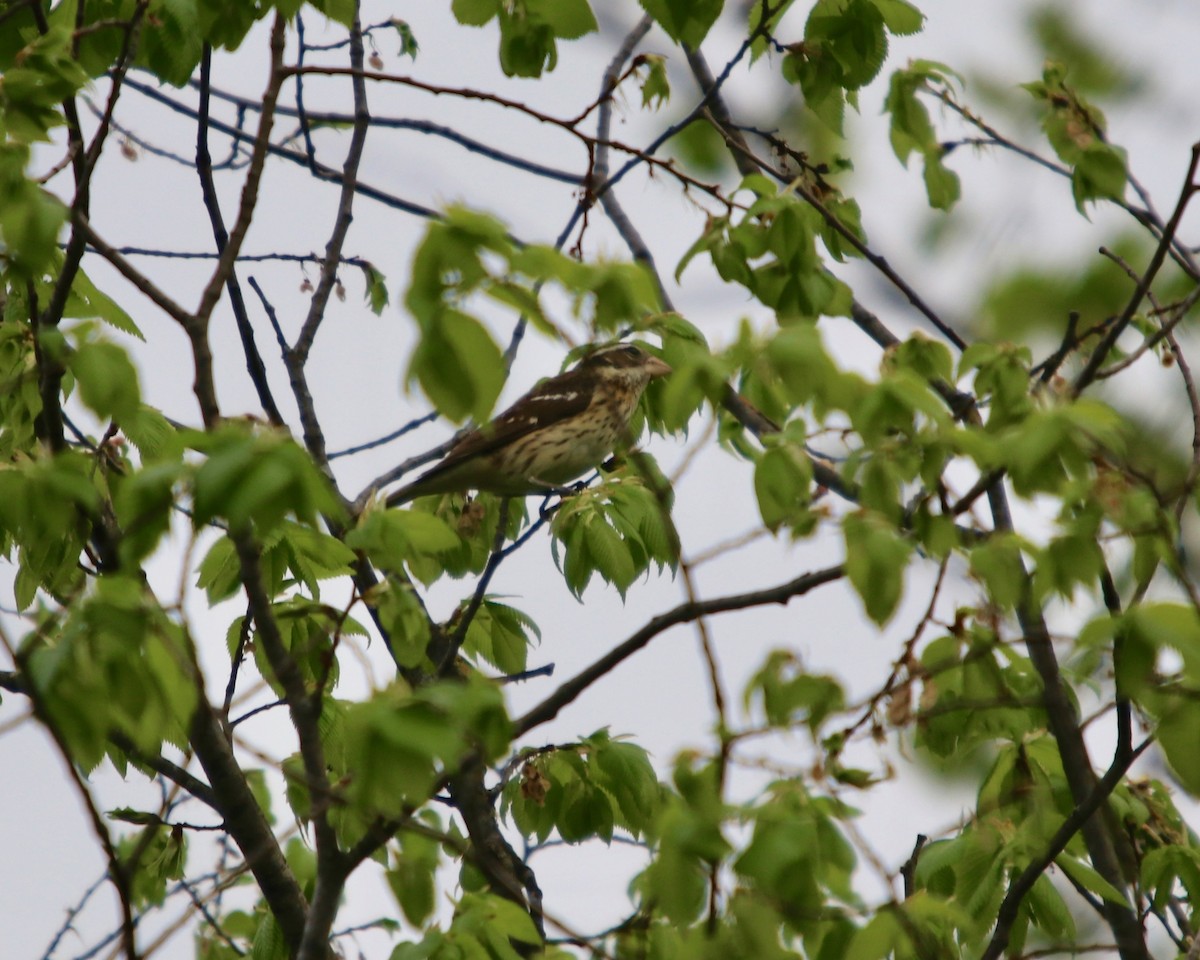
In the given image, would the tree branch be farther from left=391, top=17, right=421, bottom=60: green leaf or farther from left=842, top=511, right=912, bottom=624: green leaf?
left=391, top=17, right=421, bottom=60: green leaf

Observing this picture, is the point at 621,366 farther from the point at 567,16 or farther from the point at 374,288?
the point at 567,16

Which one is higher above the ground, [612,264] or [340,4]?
[340,4]

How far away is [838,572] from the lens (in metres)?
3.02

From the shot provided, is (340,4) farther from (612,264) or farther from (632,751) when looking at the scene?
(632,751)

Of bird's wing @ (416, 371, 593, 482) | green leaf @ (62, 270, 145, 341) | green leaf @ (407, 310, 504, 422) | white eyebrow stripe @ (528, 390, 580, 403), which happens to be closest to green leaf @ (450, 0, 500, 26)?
green leaf @ (62, 270, 145, 341)

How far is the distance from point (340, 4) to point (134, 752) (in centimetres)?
262

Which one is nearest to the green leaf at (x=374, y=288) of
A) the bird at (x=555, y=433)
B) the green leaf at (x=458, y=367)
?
the bird at (x=555, y=433)

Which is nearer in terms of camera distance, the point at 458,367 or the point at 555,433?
the point at 458,367

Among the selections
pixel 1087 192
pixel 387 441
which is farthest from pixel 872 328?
pixel 387 441

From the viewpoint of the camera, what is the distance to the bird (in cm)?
750

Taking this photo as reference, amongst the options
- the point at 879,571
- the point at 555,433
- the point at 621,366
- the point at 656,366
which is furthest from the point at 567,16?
the point at 621,366

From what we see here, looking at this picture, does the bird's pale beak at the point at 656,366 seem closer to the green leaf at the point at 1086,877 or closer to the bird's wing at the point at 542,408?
the bird's wing at the point at 542,408

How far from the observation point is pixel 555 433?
27.1 feet

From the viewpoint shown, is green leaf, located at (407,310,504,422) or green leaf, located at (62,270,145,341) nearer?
green leaf, located at (407,310,504,422)
